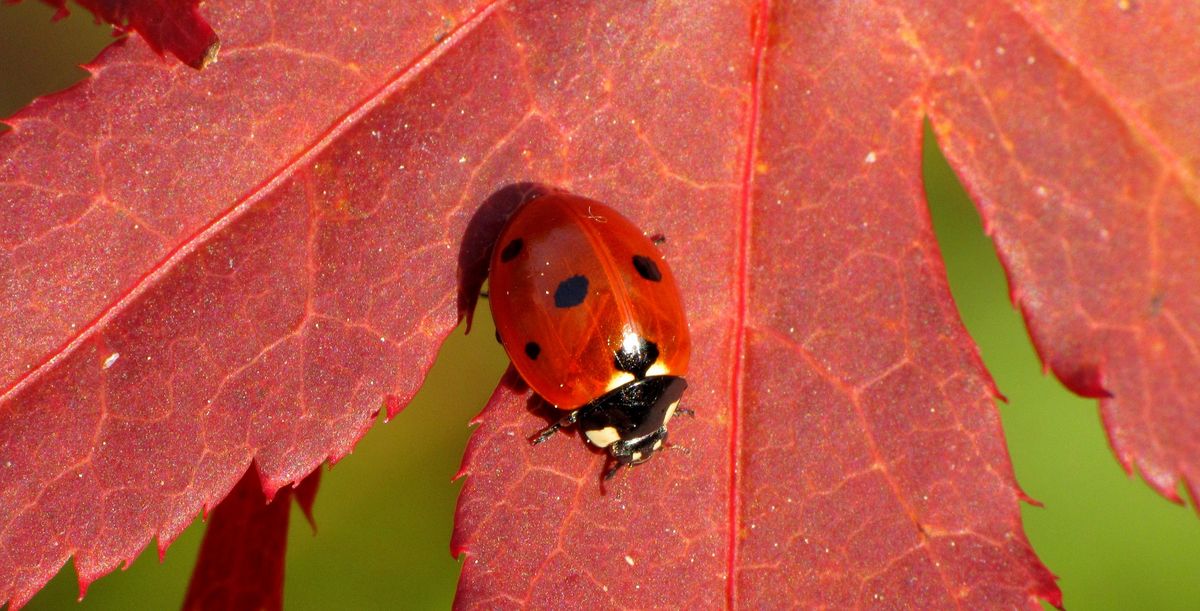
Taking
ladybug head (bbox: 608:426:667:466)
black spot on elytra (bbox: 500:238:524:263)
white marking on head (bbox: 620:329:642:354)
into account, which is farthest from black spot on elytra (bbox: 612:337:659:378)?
black spot on elytra (bbox: 500:238:524:263)

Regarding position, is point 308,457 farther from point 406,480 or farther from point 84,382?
point 406,480

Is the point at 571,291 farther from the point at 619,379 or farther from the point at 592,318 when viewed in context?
the point at 619,379

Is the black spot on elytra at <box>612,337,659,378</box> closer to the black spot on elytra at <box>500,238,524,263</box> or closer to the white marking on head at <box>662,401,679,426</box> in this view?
the white marking on head at <box>662,401,679,426</box>

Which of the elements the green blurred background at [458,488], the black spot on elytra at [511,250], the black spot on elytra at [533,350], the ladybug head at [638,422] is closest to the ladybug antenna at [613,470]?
the ladybug head at [638,422]

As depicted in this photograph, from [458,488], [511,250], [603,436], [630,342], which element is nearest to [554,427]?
[603,436]

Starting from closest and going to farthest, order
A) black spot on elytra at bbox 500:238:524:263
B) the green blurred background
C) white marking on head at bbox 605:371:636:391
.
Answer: black spot on elytra at bbox 500:238:524:263 → white marking on head at bbox 605:371:636:391 → the green blurred background

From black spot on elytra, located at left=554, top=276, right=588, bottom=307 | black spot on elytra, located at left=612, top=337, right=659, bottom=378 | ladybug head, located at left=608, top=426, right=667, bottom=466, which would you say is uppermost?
black spot on elytra, located at left=554, top=276, right=588, bottom=307

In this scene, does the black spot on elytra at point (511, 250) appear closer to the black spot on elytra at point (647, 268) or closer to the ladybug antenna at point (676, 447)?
the black spot on elytra at point (647, 268)
